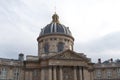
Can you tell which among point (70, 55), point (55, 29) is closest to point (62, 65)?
point (70, 55)

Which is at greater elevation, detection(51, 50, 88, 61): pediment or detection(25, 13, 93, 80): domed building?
detection(51, 50, 88, 61): pediment

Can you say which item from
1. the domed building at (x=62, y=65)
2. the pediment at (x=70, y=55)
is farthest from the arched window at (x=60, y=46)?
the pediment at (x=70, y=55)

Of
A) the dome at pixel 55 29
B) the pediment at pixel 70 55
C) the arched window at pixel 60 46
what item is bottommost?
the pediment at pixel 70 55

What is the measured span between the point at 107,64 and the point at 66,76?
1412 cm

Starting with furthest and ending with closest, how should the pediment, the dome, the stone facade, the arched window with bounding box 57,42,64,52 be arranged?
the dome → the arched window with bounding box 57,42,64,52 → the pediment → the stone facade

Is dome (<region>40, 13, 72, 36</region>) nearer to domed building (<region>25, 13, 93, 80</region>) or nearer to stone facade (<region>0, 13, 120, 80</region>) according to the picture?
stone facade (<region>0, 13, 120, 80</region>)

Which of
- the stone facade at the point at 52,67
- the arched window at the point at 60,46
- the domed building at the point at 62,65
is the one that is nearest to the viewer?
the domed building at the point at 62,65

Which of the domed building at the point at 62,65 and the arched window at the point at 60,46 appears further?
the arched window at the point at 60,46

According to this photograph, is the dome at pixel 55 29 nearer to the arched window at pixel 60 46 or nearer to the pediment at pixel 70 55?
the arched window at pixel 60 46

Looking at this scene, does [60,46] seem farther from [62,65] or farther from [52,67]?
[52,67]

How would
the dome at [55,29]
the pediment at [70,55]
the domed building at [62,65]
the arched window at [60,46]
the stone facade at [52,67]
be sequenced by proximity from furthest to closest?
the dome at [55,29], the arched window at [60,46], the pediment at [70,55], the stone facade at [52,67], the domed building at [62,65]

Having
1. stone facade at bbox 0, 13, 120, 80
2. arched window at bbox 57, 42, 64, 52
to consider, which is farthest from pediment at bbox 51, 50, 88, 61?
arched window at bbox 57, 42, 64, 52

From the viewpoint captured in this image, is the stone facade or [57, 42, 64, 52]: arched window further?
[57, 42, 64, 52]: arched window

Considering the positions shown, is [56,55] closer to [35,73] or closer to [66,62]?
[66,62]
